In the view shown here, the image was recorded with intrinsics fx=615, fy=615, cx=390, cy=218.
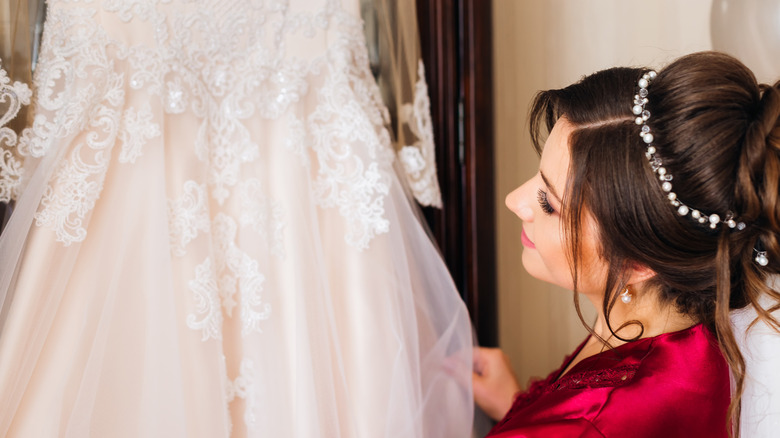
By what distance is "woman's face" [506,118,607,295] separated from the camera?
0.79 metres

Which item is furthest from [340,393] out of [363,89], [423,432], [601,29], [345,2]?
[601,29]

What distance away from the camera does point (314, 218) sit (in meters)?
0.87

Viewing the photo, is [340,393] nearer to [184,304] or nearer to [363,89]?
[184,304]

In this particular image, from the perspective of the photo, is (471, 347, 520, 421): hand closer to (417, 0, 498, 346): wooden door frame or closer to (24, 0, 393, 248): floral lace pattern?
(417, 0, 498, 346): wooden door frame

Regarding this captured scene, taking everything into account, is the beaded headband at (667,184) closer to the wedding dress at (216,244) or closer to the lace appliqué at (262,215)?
the wedding dress at (216,244)

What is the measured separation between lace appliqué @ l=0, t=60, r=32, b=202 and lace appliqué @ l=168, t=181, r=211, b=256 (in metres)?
0.17

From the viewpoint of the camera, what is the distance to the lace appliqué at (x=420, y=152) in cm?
100

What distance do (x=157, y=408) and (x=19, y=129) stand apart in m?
0.36

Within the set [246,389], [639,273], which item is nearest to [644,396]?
[639,273]

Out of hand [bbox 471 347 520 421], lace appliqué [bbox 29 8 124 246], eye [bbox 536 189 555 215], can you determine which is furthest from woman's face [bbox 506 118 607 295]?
lace appliqué [bbox 29 8 124 246]

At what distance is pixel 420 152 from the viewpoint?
102 cm

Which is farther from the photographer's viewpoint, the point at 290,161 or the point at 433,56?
the point at 433,56

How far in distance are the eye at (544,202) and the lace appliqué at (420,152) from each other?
23cm

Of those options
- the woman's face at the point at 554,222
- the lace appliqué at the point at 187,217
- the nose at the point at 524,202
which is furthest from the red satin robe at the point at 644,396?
the lace appliqué at the point at 187,217
